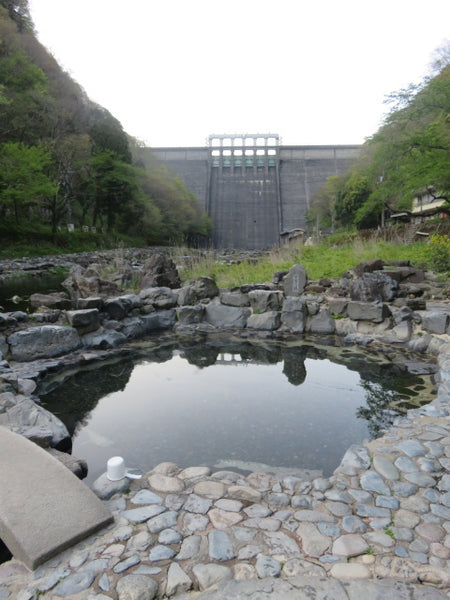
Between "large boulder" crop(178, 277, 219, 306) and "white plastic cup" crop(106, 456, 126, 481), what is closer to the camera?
"white plastic cup" crop(106, 456, 126, 481)

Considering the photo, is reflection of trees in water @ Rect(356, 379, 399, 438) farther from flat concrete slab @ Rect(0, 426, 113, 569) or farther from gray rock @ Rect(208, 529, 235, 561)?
flat concrete slab @ Rect(0, 426, 113, 569)

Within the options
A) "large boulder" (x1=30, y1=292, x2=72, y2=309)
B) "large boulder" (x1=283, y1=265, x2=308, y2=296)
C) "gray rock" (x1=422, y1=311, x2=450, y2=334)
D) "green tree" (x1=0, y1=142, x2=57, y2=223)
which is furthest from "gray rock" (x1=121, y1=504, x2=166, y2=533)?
"green tree" (x1=0, y1=142, x2=57, y2=223)

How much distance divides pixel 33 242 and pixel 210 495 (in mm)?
21615

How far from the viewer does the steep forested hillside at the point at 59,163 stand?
64.3 ft

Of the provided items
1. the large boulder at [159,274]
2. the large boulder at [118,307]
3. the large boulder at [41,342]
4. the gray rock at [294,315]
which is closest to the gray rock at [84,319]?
the large boulder at [41,342]

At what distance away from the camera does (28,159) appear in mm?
18578

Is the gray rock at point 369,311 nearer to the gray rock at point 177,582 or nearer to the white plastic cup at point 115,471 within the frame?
the white plastic cup at point 115,471

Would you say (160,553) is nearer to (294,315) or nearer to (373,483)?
(373,483)


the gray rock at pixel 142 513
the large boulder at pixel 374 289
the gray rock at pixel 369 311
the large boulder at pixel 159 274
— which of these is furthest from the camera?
the large boulder at pixel 159 274

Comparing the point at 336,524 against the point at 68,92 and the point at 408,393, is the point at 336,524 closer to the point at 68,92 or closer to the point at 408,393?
the point at 408,393

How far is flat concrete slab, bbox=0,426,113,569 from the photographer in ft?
5.65

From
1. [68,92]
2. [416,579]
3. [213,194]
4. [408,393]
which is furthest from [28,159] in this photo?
[213,194]

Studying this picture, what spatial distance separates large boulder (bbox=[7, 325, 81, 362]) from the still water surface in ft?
2.03

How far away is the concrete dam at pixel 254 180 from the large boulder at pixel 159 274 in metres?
35.7
